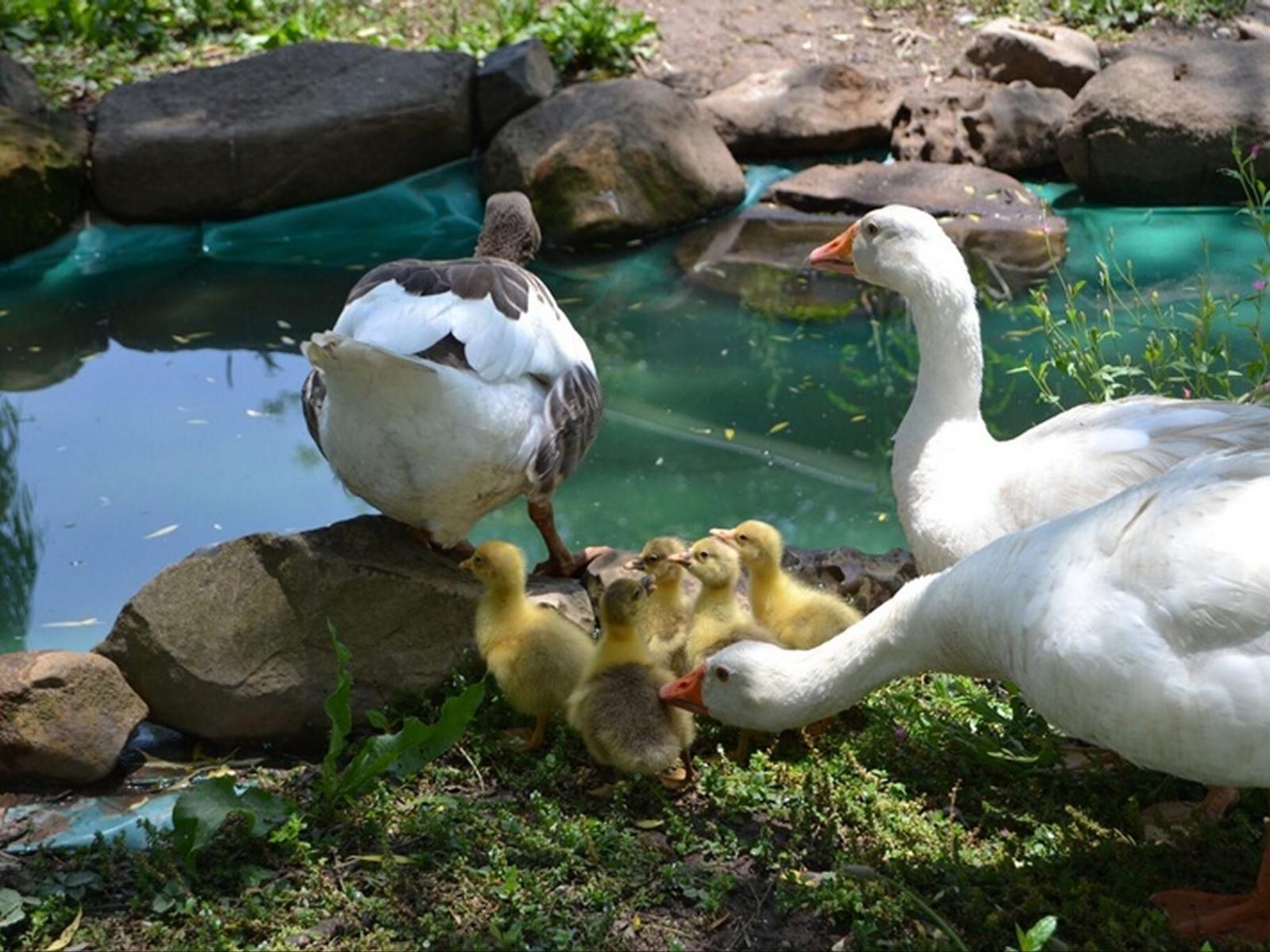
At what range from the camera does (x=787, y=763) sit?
4664 mm

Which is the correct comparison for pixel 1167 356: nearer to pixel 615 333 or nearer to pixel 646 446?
pixel 646 446

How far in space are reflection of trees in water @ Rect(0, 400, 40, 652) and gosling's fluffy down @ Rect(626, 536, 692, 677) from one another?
8.27 feet

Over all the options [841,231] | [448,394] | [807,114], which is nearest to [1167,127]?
[841,231]

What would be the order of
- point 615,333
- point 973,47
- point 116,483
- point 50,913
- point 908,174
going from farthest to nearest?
point 973,47, point 908,174, point 615,333, point 116,483, point 50,913

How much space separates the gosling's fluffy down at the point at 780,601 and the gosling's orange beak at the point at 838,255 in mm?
1133

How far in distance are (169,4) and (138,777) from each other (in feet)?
29.5

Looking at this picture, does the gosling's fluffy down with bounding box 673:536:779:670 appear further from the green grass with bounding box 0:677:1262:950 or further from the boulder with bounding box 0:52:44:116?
the boulder with bounding box 0:52:44:116

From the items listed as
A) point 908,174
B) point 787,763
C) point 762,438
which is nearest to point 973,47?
point 908,174

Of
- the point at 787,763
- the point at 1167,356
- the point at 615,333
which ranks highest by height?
the point at 1167,356

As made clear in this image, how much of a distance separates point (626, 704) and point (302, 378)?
4492mm

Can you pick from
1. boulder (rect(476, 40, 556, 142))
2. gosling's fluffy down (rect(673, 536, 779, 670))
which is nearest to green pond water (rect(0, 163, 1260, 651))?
boulder (rect(476, 40, 556, 142))

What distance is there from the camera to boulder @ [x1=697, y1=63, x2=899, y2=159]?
10766mm

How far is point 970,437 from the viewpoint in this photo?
502 centimetres

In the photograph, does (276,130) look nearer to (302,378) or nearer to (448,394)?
(302,378)
